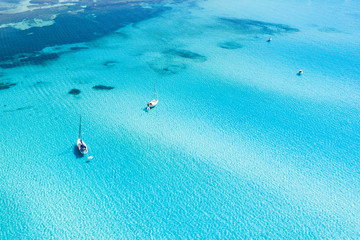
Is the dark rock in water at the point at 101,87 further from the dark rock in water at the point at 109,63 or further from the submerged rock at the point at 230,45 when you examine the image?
the submerged rock at the point at 230,45

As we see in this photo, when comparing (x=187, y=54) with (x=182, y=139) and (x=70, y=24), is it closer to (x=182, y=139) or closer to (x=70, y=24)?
(x=182, y=139)

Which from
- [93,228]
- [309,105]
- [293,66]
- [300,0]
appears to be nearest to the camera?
[93,228]

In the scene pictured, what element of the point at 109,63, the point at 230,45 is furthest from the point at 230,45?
the point at 109,63

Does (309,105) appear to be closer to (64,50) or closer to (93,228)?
(93,228)

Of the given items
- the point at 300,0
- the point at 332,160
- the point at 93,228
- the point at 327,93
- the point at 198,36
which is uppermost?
the point at 300,0

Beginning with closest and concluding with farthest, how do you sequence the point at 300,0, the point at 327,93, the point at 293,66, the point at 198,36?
the point at 327,93, the point at 293,66, the point at 198,36, the point at 300,0

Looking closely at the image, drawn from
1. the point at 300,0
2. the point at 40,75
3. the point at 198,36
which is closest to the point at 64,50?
the point at 40,75
